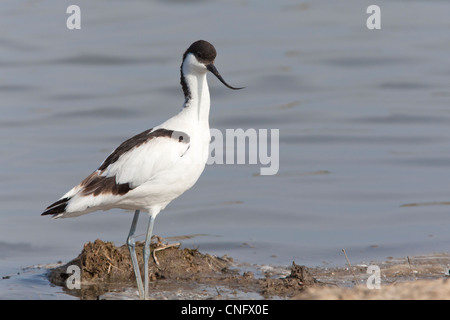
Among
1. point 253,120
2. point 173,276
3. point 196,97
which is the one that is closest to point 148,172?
point 196,97

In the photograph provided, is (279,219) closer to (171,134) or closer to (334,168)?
(334,168)

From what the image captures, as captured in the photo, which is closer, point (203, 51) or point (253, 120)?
point (203, 51)

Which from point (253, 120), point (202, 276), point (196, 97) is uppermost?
point (196, 97)

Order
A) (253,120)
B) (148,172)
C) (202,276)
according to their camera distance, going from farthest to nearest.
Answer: (253,120) → (202,276) → (148,172)

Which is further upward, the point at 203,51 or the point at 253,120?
the point at 203,51

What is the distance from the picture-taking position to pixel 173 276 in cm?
785

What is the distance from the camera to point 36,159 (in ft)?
44.7

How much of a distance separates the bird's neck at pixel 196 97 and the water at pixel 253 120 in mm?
1962

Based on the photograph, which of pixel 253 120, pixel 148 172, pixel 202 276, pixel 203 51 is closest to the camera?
pixel 148 172

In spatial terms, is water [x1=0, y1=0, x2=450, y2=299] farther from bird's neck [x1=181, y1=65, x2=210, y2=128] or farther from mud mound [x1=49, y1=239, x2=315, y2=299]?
bird's neck [x1=181, y1=65, x2=210, y2=128]

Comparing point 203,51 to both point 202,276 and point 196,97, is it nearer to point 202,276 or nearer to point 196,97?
point 196,97

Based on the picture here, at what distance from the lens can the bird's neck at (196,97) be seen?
753cm

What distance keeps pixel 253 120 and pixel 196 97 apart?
8125 millimetres
